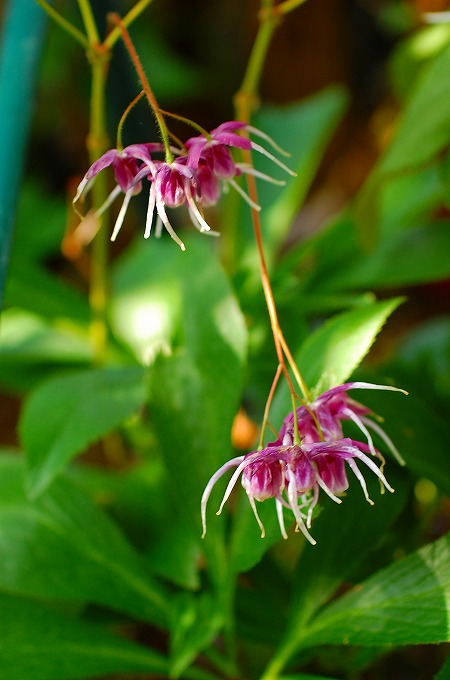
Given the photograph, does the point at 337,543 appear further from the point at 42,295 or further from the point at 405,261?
the point at 42,295

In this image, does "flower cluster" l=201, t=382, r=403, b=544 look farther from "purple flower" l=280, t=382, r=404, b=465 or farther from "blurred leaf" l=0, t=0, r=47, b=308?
"blurred leaf" l=0, t=0, r=47, b=308

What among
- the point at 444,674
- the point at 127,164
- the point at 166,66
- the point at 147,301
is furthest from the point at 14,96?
Answer: the point at 166,66

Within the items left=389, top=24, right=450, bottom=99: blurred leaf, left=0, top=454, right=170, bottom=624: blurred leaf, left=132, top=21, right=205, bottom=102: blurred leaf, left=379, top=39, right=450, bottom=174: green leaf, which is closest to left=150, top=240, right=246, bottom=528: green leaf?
left=0, top=454, right=170, bottom=624: blurred leaf

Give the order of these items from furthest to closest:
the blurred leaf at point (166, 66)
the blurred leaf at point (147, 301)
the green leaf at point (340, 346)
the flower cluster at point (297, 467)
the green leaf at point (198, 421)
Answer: the blurred leaf at point (166, 66), the blurred leaf at point (147, 301), the green leaf at point (198, 421), the green leaf at point (340, 346), the flower cluster at point (297, 467)

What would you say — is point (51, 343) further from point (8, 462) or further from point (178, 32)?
point (178, 32)

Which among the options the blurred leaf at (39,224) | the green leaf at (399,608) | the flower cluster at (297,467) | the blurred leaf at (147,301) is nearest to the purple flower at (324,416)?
the flower cluster at (297,467)

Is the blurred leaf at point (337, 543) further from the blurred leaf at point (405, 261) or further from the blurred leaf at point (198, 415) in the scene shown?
the blurred leaf at point (405, 261)
